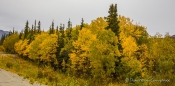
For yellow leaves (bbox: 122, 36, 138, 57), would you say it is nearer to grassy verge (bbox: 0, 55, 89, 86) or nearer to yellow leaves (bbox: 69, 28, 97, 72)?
grassy verge (bbox: 0, 55, 89, 86)

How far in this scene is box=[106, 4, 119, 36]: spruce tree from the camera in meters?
34.4

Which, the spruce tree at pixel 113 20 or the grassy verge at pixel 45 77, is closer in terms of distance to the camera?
the grassy verge at pixel 45 77

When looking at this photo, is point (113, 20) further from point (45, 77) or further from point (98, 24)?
point (45, 77)

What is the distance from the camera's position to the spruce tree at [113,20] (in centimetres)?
3441

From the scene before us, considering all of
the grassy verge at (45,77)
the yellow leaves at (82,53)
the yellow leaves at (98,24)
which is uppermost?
the yellow leaves at (98,24)

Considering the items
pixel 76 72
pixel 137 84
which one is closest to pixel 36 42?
pixel 76 72

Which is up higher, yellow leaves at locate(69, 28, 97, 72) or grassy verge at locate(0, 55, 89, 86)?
yellow leaves at locate(69, 28, 97, 72)

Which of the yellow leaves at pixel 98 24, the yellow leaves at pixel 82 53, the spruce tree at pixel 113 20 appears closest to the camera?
the spruce tree at pixel 113 20

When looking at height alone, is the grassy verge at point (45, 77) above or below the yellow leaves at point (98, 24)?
below

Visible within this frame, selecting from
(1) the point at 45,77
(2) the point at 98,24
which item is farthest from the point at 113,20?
(1) the point at 45,77

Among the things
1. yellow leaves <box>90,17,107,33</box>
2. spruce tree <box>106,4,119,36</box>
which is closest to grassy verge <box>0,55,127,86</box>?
spruce tree <box>106,4,119,36</box>

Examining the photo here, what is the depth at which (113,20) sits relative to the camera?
1363 inches

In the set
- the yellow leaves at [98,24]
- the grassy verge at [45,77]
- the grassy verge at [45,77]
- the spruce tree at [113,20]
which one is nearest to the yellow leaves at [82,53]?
the yellow leaves at [98,24]

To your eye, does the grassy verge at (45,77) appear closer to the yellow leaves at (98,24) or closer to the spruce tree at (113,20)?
the spruce tree at (113,20)
